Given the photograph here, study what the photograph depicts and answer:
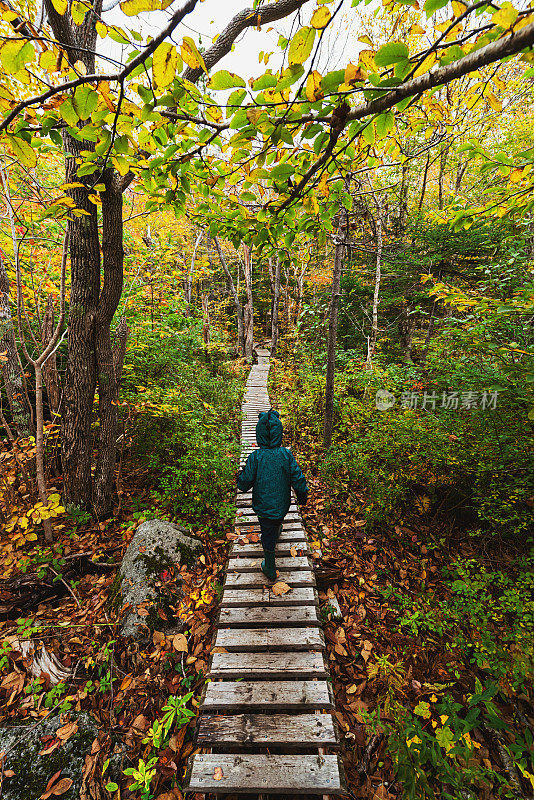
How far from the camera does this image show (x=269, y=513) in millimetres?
3553

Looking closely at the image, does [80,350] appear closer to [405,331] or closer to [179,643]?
[179,643]

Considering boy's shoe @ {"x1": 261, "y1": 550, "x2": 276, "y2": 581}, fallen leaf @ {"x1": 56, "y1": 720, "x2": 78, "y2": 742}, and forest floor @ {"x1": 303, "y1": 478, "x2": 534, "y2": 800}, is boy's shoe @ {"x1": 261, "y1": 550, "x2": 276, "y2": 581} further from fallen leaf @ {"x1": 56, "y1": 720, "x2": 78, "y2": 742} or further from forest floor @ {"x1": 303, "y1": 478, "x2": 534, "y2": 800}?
fallen leaf @ {"x1": 56, "y1": 720, "x2": 78, "y2": 742}

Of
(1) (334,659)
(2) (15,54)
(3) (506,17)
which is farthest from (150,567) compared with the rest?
(3) (506,17)

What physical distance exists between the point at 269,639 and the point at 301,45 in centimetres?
434

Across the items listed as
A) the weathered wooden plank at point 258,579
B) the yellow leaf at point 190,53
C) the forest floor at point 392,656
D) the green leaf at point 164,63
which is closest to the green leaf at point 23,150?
the green leaf at point 164,63

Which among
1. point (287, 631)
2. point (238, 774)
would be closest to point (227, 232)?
point (287, 631)

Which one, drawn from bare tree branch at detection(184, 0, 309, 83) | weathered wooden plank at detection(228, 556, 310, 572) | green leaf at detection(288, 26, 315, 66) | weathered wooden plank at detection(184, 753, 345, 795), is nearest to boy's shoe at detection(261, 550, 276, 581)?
weathered wooden plank at detection(228, 556, 310, 572)

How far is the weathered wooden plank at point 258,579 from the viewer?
3576 mm

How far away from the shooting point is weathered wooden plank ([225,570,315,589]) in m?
3.58

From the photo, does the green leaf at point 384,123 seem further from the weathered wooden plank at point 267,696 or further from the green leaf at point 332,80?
the weathered wooden plank at point 267,696

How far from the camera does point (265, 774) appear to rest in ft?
7.06

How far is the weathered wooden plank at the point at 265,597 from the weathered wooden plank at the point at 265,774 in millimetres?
1172

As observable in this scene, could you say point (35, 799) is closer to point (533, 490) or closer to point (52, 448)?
point (52, 448)

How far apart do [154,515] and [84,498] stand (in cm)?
112
